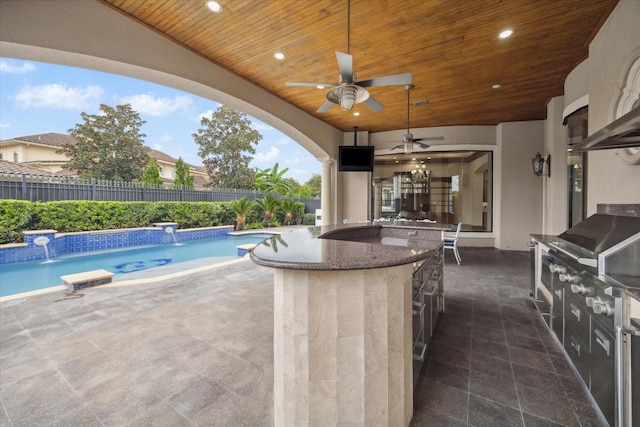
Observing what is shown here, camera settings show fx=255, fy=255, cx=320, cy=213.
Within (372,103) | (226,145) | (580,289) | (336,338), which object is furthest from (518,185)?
(226,145)

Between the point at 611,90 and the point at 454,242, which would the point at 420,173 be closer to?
the point at 454,242

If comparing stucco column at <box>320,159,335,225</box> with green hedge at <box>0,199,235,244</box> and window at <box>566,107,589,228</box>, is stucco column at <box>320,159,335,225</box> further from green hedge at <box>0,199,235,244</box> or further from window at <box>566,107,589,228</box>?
green hedge at <box>0,199,235,244</box>

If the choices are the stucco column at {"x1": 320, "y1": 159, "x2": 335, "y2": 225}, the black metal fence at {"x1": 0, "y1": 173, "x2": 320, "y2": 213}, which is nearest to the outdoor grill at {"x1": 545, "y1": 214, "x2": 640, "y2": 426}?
the stucco column at {"x1": 320, "y1": 159, "x2": 335, "y2": 225}

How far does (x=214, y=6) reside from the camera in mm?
2758

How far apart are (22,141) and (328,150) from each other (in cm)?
1735

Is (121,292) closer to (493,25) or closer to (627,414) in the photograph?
(627,414)

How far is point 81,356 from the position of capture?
2.18 m

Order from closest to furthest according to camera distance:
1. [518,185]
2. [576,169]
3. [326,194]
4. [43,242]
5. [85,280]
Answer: [85,280] < [576,169] < [43,242] < [518,185] < [326,194]

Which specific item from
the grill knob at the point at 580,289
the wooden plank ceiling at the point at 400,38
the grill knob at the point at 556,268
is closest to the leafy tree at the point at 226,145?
the wooden plank ceiling at the point at 400,38

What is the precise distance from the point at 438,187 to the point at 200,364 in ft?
27.0

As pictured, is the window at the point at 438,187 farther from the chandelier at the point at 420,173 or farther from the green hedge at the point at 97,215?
the green hedge at the point at 97,215

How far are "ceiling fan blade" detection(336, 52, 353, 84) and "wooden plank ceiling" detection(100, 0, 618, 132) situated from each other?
36.6 inches

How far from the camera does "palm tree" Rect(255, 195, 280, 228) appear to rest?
1238 cm

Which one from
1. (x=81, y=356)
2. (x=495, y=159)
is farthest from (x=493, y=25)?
(x=81, y=356)
